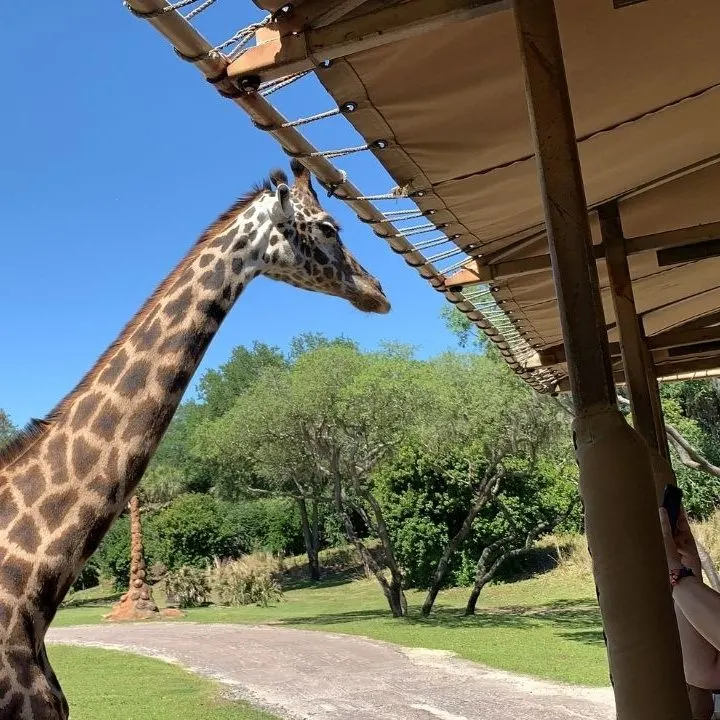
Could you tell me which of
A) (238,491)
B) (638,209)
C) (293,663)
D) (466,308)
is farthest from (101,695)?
(238,491)

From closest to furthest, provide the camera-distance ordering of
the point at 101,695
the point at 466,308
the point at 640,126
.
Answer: the point at 640,126
the point at 466,308
the point at 101,695

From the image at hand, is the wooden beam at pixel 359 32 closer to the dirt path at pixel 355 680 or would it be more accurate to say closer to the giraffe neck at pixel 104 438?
the giraffe neck at pixel 104 438

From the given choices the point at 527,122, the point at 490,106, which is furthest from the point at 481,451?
the point at 490,106

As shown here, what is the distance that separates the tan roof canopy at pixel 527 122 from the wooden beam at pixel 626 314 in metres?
0.08

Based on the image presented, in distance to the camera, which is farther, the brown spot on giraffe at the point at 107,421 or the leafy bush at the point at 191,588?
the leafy bush at the point at 191,588

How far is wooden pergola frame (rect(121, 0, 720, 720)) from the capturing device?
1228mm

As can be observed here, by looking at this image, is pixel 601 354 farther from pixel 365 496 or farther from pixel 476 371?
pixel 365 496

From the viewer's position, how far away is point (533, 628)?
37.7ft

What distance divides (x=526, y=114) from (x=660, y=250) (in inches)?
60.6

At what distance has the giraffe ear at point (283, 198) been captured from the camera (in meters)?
3.13

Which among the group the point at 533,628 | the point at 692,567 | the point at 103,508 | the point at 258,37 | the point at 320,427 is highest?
the point at 320,427

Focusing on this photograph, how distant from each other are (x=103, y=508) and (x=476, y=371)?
41.6ft

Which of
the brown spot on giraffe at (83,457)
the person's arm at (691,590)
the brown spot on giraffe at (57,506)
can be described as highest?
the brown spot on giraffe at (83,457)

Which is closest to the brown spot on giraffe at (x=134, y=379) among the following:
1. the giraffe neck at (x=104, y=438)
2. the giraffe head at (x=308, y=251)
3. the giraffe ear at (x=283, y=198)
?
the giraffe neck at (x=104, y=438)
